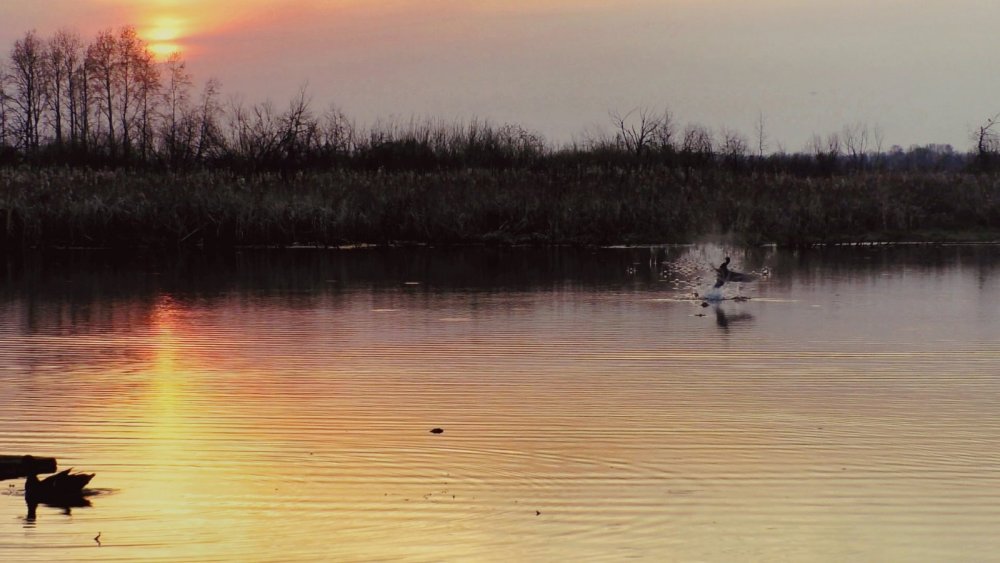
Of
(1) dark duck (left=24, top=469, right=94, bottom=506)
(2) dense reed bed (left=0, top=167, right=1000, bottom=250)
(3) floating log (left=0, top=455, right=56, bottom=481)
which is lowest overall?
(1) dark duck (left=24, top=469, right=94, bottom=506)

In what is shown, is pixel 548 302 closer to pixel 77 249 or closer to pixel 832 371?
pixel 832 371

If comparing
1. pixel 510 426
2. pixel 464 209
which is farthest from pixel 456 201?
pixel 510 426

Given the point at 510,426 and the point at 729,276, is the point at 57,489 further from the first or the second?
the point at 729,276

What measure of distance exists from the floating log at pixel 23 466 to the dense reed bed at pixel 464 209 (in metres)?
24.5

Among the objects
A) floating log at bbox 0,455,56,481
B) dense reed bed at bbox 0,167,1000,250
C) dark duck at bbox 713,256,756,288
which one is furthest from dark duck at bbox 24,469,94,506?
dense reed bed at bbox 0,167,1000,250

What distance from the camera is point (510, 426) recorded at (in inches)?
372

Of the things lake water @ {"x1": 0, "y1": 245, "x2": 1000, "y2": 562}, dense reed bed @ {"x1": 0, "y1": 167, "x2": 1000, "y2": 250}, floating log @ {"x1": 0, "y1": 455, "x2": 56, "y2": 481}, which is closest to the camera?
lake water @ {"x1": 0, "y1": 245, "x2": 1000, "y2": 562}

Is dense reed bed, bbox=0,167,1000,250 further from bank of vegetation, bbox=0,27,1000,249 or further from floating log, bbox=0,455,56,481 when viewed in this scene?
floating log, bbox=0,455,56,481

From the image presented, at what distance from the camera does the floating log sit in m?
7.39

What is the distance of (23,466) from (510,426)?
11.2 feet

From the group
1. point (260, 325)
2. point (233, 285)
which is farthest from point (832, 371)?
point (233, 285)

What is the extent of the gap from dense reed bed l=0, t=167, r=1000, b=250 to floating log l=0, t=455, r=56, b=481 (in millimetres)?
24497

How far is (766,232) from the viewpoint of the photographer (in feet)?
109

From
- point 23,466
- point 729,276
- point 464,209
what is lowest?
point 23,466
